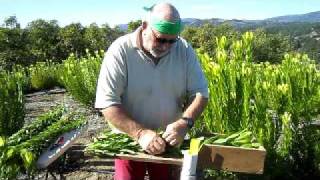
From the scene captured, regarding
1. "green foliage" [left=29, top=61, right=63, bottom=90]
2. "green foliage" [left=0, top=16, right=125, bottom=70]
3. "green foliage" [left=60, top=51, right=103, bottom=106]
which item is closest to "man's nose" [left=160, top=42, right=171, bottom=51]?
"green foliage" [left=60, top=51, right=103, bottom=106]

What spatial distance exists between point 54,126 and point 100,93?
2.54 feet

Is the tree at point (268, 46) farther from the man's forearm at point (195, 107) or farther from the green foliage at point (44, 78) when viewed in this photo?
the man's forearm at point (195, 107)

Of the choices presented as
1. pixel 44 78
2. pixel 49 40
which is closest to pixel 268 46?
pixel 49 40

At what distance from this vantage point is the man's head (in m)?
2.73

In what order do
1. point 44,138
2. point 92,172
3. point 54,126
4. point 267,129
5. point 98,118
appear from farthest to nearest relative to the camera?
point 98,118
point 92,172
point 267,129
point 54,126
point 44,138

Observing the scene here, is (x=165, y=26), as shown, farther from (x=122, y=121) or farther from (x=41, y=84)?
(x=41, y=84)

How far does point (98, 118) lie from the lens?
9469mm

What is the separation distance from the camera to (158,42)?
2.83 meters

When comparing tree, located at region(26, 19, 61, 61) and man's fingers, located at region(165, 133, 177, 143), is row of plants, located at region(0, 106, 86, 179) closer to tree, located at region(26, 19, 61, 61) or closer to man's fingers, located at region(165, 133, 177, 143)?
man's fingers, located at region(165, 133, 177, 143)

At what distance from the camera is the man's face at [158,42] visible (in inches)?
109

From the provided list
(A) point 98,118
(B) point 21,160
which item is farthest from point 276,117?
(A) point 98,118

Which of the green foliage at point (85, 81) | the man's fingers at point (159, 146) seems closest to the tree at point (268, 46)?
the green foliage at point (85, 81)

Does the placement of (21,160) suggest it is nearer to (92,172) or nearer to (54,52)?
(92,172)

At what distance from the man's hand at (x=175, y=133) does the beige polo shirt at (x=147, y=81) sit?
8.4 inches
